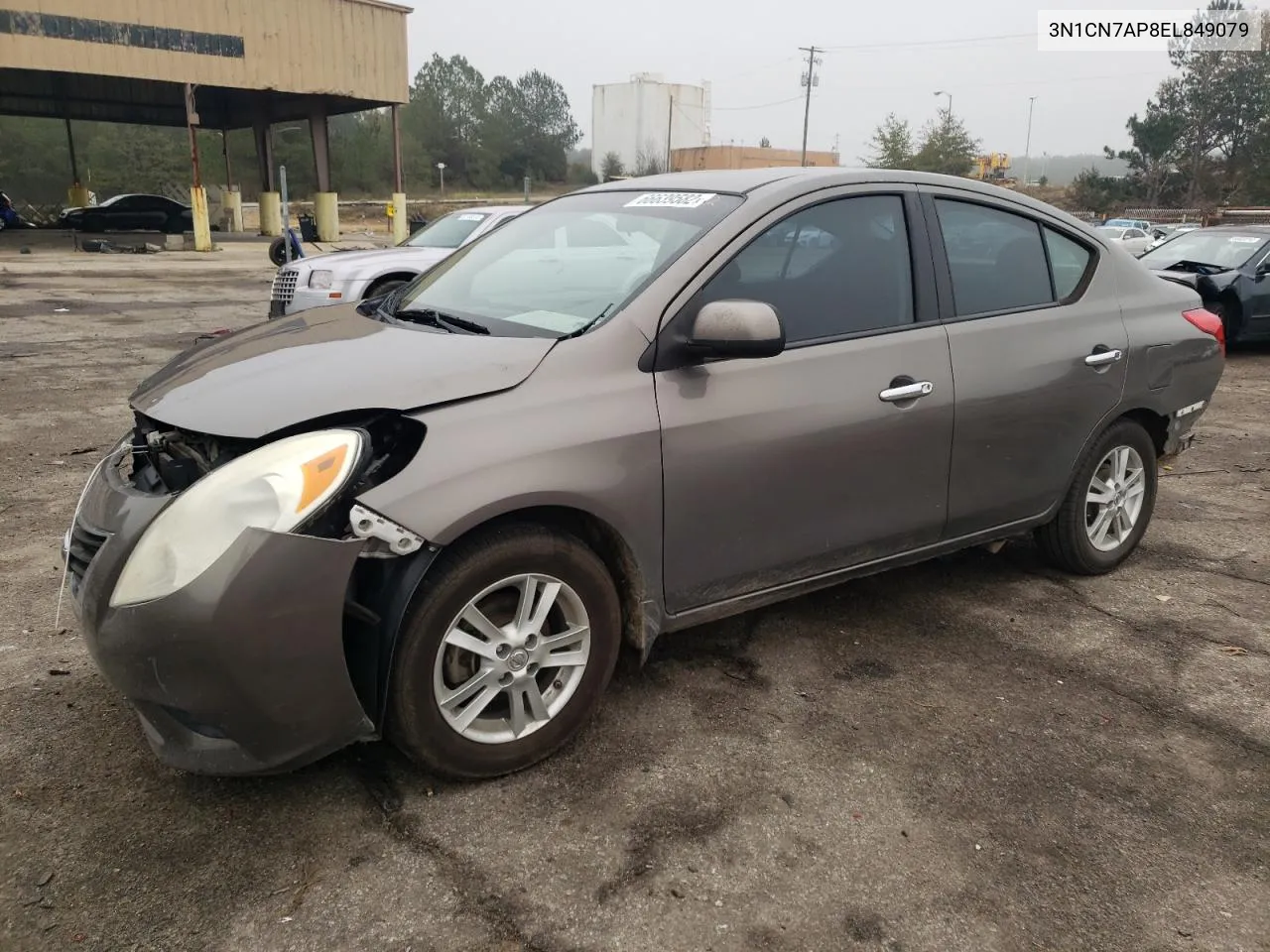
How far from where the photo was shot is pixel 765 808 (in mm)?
2684

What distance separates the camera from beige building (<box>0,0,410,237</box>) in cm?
2284

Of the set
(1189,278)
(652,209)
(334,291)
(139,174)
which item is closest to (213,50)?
(334,291)

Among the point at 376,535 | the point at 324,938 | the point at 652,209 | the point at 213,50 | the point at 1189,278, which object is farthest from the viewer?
the point at 213,50

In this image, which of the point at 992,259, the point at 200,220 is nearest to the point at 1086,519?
the point at 992,259

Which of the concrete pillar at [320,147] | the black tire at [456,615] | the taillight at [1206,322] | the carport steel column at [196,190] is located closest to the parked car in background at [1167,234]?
the taillight at [1206,322]

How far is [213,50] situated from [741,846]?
91.5ft

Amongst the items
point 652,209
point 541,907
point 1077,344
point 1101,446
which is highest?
point 652,209

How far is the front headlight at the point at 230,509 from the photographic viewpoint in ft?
7.43

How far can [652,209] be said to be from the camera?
11.2ft

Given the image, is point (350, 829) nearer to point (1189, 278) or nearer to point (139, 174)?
point (1189, 278)

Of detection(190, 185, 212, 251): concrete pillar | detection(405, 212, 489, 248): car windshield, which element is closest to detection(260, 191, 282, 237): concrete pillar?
detection(190, 185, 212, 251): concrete pillar

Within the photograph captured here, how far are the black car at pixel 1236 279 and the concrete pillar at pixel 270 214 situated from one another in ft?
97.8

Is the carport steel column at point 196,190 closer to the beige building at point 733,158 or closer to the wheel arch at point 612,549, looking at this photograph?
the wheel arch at point 612,549

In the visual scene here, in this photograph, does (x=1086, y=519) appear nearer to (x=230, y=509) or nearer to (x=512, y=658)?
(x=512, y=658)
